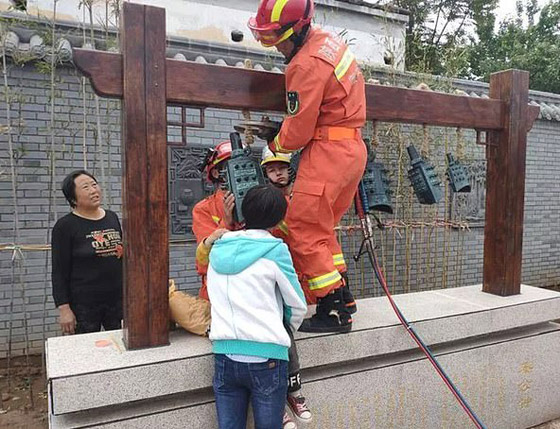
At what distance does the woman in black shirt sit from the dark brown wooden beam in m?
1.11

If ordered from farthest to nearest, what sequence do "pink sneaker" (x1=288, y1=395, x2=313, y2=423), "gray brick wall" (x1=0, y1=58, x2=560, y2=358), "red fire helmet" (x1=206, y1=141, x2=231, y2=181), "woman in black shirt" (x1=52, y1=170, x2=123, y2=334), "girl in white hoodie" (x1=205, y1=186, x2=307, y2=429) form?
"gray brick wall" (x1=0, y1=58, x2=560, y2=358)
"woman in black shirt" (x1=52, y1=170, x2=123, y2=334)
"red fire helmet" (x1=206, y1=141, x2=231, y2=181)
"pink sneaker" (x1=288, y1=395, x2=313, y2=423)
"girl in white hoodie" (x1=205, y1=186, x2=307, y2=429)

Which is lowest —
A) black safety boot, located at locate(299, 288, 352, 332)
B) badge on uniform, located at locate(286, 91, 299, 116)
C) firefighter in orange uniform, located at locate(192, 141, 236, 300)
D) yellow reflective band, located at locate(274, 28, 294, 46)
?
black safety boot, located at locate(299, 288, 352, 332)

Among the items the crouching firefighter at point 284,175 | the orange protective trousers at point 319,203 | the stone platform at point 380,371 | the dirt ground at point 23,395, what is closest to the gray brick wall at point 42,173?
the dirt ground at point 23,395

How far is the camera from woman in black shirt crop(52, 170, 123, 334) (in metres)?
2.95

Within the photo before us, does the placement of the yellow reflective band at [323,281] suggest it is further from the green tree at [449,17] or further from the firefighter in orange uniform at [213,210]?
the green tree at [449,17]

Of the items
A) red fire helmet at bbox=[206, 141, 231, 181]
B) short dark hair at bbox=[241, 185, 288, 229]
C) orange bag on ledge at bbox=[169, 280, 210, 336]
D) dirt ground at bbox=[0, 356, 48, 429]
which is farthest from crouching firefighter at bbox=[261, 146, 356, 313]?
dirt ground at bbox=[0, 356, 48, 429]

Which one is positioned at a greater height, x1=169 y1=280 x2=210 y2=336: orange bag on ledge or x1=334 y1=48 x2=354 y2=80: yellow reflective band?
x1=334 y1=48 x2=354 y2=80: yellow reflective band

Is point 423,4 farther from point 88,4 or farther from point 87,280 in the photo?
point 87,280

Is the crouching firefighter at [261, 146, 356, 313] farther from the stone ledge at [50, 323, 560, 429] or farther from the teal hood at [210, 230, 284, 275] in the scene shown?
the teal hood at [210, 230, 284, 275]

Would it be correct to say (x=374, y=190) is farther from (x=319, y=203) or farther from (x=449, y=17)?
(x=449, y=17)

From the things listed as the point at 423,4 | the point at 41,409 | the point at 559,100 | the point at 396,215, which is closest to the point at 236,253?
the point at 41,409

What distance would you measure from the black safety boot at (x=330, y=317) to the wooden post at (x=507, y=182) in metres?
1.48

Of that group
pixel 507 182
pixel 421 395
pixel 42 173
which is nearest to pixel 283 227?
pixel 421 395

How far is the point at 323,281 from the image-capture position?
2318 mm
